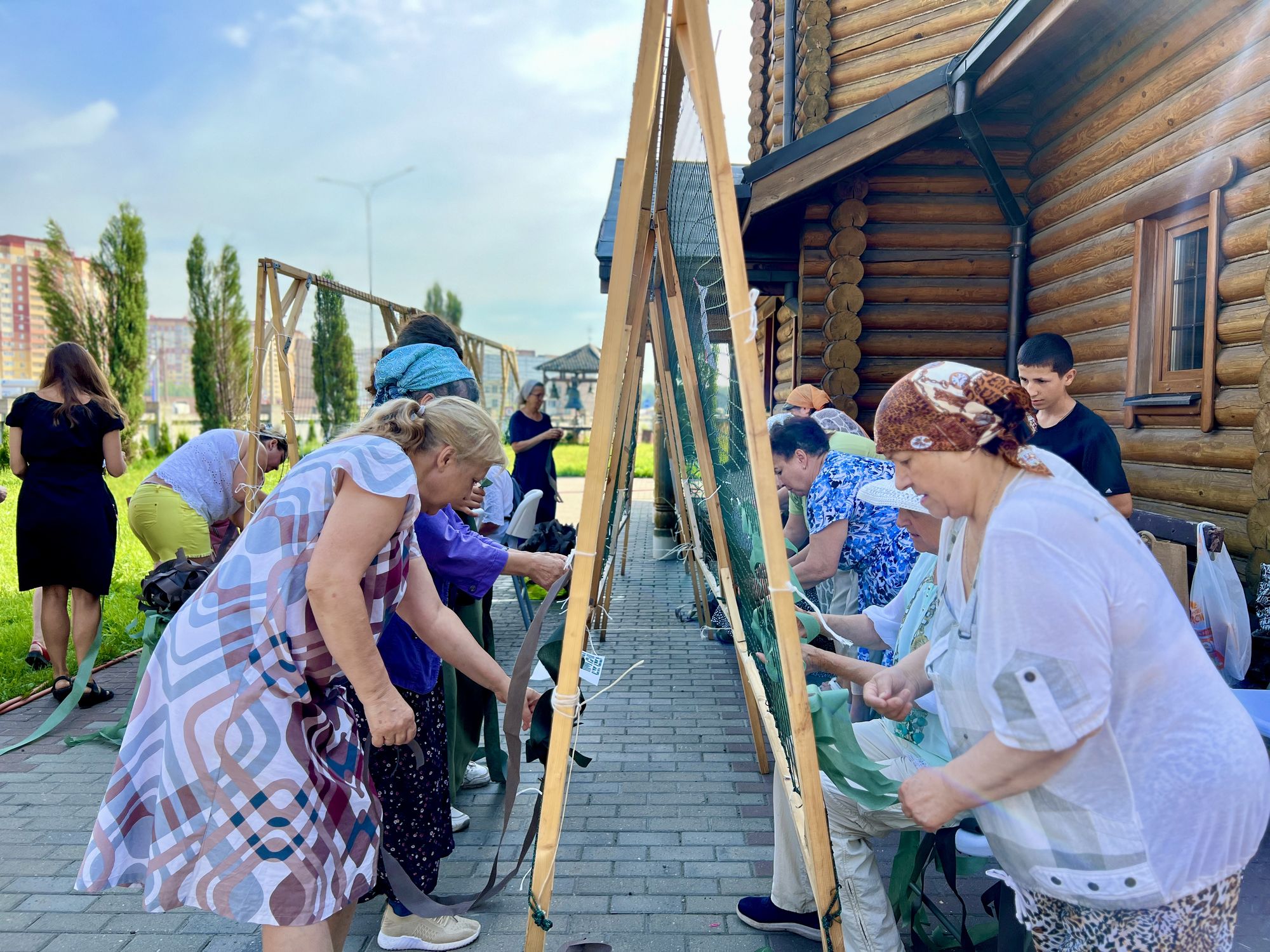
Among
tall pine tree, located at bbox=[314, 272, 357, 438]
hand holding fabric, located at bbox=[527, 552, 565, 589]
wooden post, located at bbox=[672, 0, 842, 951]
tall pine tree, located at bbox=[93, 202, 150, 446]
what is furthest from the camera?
tall pine tree, located at bbox=[93, 202, 150, 446]

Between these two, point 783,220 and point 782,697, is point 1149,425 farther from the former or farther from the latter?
point 782,697

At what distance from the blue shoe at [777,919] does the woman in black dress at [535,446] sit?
489cm

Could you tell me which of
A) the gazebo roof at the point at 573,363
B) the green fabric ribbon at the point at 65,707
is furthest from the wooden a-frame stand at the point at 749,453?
the gazebo roof at the point at 573,363

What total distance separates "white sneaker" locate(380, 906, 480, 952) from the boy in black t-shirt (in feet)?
9.29

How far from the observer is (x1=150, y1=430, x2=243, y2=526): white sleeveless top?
14.3 feet

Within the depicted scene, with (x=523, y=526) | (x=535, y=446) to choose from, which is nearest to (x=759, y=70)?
(x=535, y=446)

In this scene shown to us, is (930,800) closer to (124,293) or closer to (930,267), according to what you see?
(930,267)

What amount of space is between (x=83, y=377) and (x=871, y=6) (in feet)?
21.3

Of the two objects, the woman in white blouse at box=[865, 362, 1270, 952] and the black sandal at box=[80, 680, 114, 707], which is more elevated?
the woman in white blouse at box=[865, 362, 1270, 952]

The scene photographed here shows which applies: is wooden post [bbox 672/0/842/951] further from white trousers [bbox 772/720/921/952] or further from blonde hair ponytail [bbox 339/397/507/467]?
blonde hair ponytail [bbox 339/397/507/467]

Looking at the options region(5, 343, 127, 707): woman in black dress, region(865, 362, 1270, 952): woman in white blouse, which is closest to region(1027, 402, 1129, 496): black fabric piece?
region(865, 362, 1270, 952): woman in white blouse

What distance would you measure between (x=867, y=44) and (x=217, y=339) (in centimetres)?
2431

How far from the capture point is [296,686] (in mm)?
1776

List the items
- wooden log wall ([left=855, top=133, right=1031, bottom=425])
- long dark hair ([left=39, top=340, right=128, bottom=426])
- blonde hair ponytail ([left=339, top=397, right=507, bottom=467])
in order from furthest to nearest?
1. wooden log wall ([left=855, top=133, right=1031, bottom=425])
2. long dark hair ([left=39, top=340, right=128, bottom=426])
3. blonde hair ponytail ([left=339, top=397, right=507, bottom=467])
